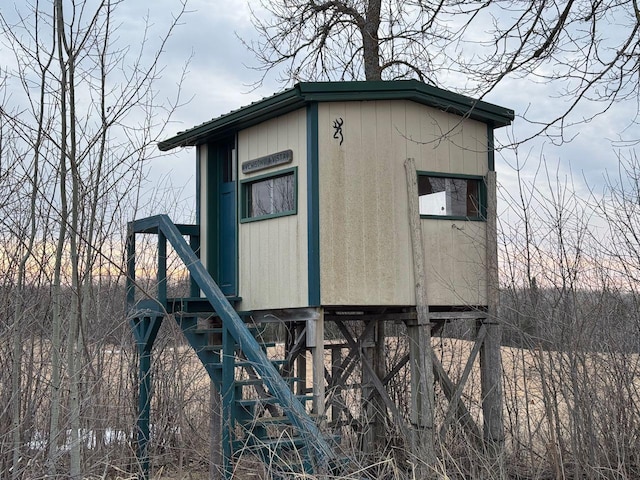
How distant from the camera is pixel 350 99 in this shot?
9930mm

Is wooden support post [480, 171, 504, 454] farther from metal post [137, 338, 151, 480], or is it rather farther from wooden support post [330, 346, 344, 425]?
metal post [137, 338, 151, 480]

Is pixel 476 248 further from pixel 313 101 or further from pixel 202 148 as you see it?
pixel 202 148

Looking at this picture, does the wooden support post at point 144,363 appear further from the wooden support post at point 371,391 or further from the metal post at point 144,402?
the wooden support post at point 371,391

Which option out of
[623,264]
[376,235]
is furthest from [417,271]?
[623,264]

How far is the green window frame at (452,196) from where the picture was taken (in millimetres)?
10391

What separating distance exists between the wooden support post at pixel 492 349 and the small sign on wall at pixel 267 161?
2702mm

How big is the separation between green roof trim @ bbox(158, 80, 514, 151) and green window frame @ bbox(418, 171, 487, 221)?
0.84 meters

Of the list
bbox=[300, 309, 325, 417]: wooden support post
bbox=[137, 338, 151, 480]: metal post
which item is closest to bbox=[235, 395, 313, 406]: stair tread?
bbox=[300, 309, 325, 417]: wooden support post

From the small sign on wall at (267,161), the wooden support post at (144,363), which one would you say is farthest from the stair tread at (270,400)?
the small sign on wall at (267,161)

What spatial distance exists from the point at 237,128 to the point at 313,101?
1.73m

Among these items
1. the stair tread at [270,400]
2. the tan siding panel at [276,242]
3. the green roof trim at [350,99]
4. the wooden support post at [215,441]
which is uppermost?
the green roof trim at [350,99]

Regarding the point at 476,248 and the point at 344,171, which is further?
the point at 476,248

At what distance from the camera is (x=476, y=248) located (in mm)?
10672

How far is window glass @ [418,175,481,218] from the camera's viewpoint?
10391 millimetres
